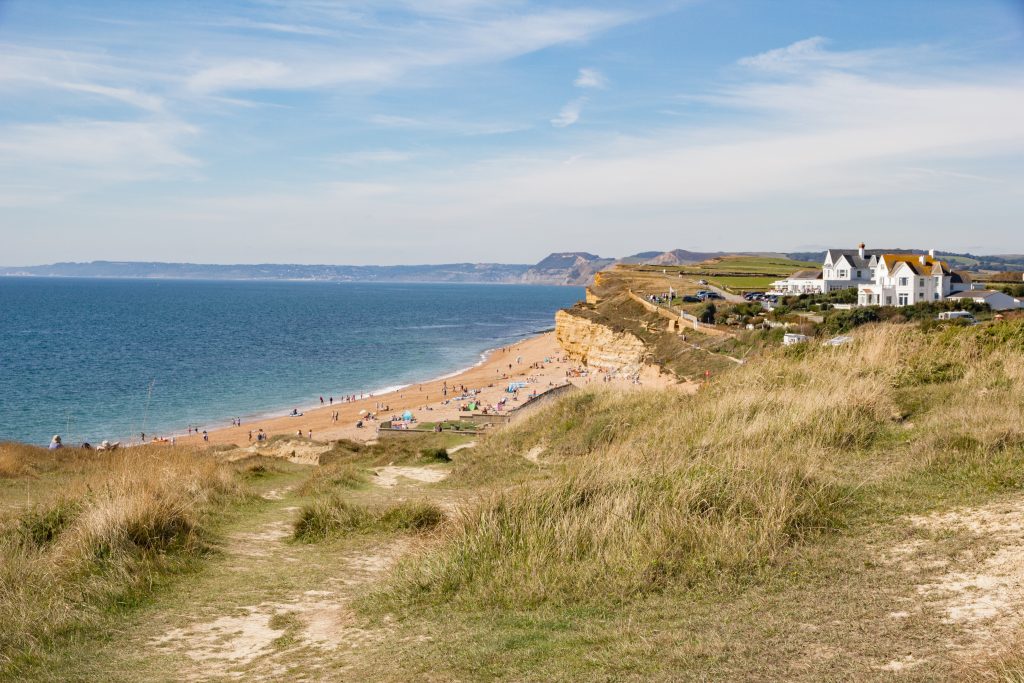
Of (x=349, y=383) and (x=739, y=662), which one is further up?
(x=739, y=662)

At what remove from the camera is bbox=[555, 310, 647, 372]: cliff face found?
5791cm

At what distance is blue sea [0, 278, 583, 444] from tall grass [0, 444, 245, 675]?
981 centimetres

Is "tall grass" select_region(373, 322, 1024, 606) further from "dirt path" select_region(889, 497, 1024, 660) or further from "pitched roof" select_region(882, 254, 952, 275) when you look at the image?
"pitched roof" select_region(882, 254, 952, 275)

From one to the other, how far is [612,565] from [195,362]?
70.3 meters

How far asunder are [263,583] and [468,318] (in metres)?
138

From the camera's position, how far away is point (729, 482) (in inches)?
321

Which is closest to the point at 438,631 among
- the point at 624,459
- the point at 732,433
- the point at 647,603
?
the point at 647,603

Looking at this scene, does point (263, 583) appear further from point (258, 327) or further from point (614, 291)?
point (258, 327)

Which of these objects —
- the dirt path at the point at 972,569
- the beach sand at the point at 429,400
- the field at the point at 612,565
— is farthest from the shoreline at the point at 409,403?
the dirt path at the point at 972,569

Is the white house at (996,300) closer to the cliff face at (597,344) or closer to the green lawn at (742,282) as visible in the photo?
the cliff face at (597,344)

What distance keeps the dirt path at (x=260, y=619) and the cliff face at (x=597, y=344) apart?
144 feet

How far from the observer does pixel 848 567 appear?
21.1ft

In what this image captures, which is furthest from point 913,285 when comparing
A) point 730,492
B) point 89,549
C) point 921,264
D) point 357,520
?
point 89,549

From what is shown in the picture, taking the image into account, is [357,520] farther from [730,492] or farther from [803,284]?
[803,284]
